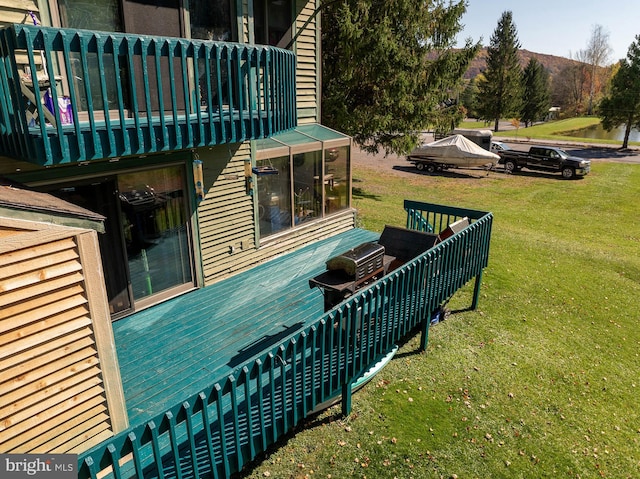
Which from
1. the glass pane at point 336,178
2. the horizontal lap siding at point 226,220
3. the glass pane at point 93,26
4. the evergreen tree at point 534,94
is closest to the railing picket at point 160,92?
the glass pane at point 93,26

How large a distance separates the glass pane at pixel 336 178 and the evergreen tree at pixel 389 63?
21.8 feet

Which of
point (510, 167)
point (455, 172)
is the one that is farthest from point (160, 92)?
point (510, 167)

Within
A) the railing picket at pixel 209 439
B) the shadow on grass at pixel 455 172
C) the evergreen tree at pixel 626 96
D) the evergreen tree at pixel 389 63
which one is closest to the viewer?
the railing picket at pixel 209 439

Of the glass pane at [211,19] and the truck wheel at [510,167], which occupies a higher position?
the glass pane at [211,19]

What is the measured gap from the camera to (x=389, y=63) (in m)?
16.8

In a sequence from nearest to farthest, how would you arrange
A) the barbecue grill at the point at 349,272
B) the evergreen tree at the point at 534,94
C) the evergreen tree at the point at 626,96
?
the barbecue grill at the point at 349,272 → the evergreen tree at the point at 626,96 → the evergreen tree at the point at 534,94

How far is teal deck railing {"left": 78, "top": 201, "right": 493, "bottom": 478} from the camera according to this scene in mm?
3576

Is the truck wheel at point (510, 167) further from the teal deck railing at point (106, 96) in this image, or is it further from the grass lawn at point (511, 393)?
the teal deck railing at point (106, 96)

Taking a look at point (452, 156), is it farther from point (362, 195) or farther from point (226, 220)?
point (226, 220)

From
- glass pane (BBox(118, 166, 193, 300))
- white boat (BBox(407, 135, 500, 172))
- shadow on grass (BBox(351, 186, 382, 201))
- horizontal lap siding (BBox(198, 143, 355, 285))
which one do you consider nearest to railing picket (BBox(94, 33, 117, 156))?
glass pane (BBox(118, 166, 193, 300))

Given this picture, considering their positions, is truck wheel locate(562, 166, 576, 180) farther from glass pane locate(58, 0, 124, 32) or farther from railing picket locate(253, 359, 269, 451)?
railing picket locate(253, 359, 269, 451)

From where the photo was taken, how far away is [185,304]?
304 inches

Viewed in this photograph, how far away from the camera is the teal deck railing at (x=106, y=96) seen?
15.5ft

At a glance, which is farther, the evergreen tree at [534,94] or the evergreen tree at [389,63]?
the evergreen tree at [534,94]
